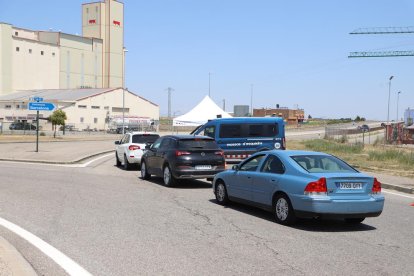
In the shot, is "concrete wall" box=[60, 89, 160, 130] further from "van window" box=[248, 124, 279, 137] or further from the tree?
"van window" box=[248, 124, 279, 137]

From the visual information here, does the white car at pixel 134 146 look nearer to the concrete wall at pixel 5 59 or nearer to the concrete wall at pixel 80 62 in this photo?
the concrete wall at pixel 5 59

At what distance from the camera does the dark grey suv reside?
15.3m

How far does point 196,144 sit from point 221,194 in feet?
13.1

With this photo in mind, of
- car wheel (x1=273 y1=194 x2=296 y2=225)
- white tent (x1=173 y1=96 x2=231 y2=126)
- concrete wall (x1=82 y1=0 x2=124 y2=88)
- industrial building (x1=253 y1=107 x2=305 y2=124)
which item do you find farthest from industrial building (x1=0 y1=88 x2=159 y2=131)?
car wheel (x1=273 y1=194 x2=296 y2=225)

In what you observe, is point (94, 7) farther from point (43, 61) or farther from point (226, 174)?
point (226, 174)

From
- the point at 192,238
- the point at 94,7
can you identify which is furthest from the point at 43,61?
the point at 192,238

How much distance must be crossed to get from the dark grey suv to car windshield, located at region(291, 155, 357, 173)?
5.78 m

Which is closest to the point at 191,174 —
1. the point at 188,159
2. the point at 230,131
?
the point at 188,159

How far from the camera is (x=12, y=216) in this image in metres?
10.2

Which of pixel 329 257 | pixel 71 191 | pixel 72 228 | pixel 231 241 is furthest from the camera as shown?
pixel 71 191

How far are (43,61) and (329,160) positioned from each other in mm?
103056

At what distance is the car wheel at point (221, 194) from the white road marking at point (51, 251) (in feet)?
15.4

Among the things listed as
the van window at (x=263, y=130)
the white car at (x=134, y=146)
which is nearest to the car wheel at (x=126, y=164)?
the white car at (x=134, y=146)

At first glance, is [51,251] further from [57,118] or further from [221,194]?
[57,118]
